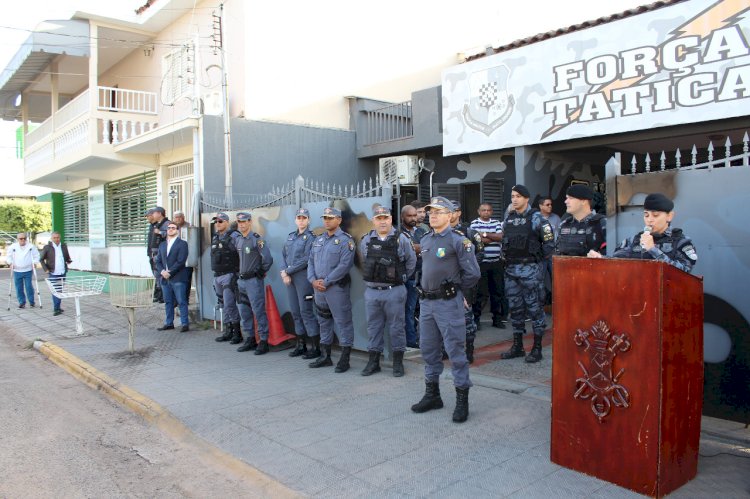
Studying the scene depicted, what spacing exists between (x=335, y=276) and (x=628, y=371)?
11.7 feet

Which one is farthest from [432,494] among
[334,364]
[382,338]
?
[334,364]

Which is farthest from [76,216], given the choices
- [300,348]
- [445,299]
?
[445,299]

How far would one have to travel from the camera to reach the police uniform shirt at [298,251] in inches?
272

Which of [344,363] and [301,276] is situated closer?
[344,363]

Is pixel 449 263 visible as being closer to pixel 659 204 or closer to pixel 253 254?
pixel 659 204

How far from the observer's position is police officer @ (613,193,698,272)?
392cm

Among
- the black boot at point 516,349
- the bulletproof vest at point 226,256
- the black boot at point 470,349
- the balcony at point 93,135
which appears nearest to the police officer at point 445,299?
the black boot at point 470,349

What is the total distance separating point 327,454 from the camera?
4094 millimetres

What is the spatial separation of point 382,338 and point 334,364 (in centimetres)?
94

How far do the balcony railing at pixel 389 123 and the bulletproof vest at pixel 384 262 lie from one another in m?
6.72

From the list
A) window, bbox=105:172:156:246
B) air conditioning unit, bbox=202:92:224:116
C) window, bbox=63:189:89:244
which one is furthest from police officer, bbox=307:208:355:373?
window, bbox=63:189:89:244

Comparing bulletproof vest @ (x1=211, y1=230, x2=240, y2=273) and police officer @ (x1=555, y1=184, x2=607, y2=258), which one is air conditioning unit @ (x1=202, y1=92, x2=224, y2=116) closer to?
bulletproof vest @ (x1=211, y1=230, x2=240, y2=273)

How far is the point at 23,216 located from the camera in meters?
36.1

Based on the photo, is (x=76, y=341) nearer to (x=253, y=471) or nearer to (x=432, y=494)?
(x=253, y=471)
